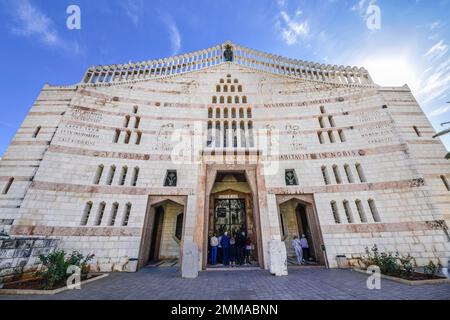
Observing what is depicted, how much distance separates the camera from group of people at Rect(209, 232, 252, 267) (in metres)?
11.1

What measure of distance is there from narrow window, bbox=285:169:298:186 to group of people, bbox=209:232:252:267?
476 cm

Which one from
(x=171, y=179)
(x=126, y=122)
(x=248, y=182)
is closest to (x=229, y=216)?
(x=248, y=182)

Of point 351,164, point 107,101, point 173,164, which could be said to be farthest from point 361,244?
point 107,101

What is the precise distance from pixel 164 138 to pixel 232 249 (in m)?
9.36

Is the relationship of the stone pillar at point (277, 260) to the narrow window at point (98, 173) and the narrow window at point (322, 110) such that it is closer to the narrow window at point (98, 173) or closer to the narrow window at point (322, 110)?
the narrow window at point (322, 110)

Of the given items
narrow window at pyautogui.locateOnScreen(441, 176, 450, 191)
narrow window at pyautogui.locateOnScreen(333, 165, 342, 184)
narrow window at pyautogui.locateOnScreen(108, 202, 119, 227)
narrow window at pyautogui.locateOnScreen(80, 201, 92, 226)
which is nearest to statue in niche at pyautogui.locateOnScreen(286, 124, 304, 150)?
narrow window at pyautogui.locateOnScreen(333, 165, 342, 184)

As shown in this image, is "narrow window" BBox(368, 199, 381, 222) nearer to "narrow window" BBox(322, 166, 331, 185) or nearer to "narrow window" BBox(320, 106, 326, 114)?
"narrow window" BBox(322, 166, 331, 185)

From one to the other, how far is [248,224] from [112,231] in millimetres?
9195

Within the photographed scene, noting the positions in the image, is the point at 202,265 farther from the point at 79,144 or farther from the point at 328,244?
the point at 79,144

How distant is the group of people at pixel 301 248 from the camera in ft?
36.4

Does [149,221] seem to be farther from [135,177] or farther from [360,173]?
[360,173]

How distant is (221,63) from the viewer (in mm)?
16484

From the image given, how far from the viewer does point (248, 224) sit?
1346 centimetres

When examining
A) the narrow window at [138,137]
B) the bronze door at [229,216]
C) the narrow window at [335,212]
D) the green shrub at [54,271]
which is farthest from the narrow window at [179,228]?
the narrow window at [335,212]
